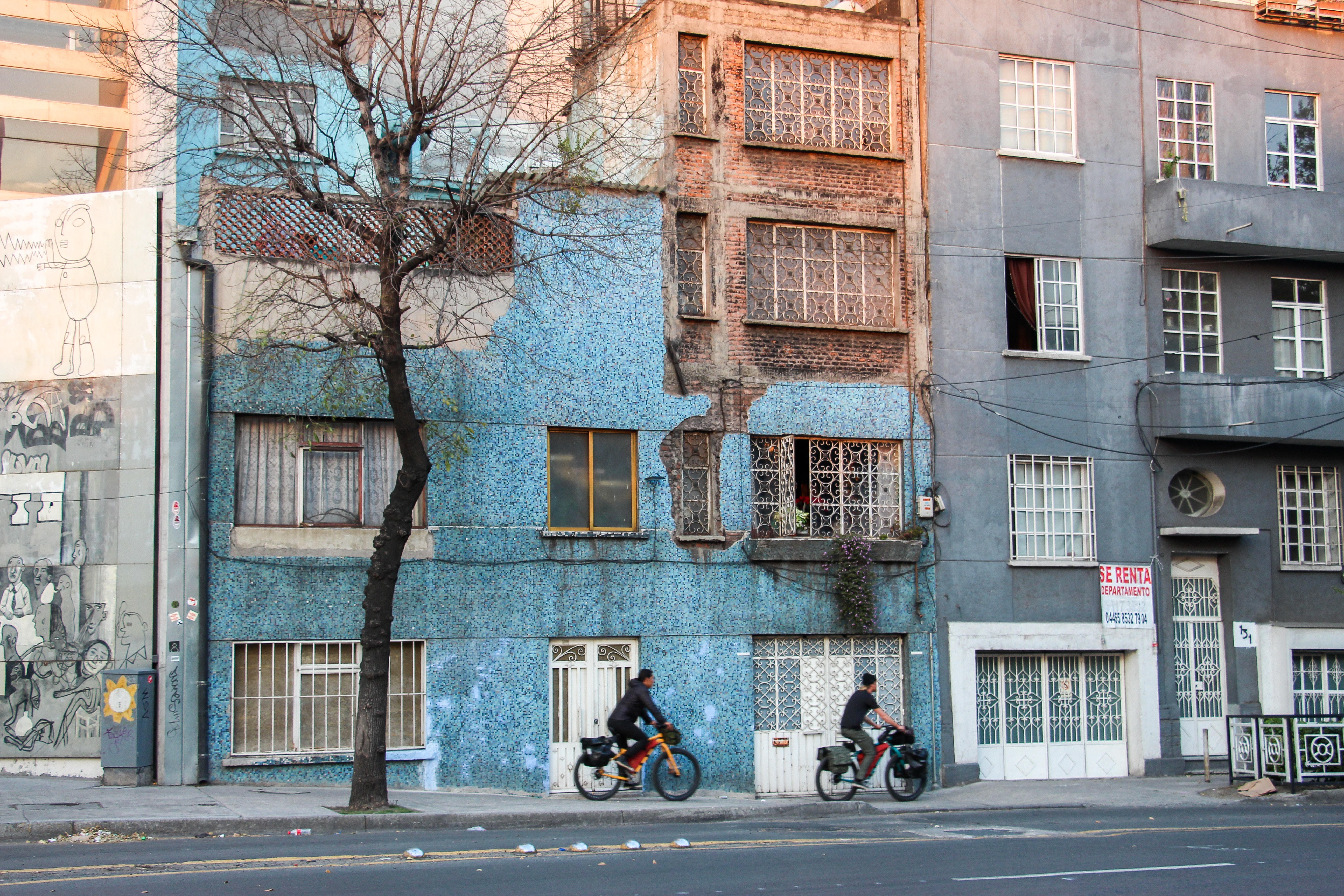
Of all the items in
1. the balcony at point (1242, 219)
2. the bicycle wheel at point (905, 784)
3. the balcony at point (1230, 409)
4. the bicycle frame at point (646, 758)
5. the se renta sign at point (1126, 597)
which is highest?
the balcony at point (1242, 219)

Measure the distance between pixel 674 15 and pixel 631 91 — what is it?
1.41 meters

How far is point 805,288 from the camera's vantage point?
2045 cm

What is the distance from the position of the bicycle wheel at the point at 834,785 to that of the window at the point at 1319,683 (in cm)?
846

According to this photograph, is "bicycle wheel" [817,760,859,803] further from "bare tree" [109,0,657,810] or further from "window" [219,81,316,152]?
"window" [219,81,316,152]

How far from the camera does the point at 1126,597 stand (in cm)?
2125

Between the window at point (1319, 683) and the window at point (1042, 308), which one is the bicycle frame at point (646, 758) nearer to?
the window at point (1042, 308)

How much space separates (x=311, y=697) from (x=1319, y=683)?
52.7 ft

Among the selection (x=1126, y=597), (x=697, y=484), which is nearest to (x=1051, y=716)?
(x=1126, y=597)

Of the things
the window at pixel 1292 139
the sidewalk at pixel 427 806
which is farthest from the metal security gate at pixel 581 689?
the window at pixel 1292 139

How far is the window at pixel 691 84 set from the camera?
20.0m

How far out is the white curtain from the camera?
17219mm

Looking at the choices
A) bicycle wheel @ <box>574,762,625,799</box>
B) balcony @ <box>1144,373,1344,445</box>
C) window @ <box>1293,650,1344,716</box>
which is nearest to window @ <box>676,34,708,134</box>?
balcony @ <box>1144,373,1344,445</box>

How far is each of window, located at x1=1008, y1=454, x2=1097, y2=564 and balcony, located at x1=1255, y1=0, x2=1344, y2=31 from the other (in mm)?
8412

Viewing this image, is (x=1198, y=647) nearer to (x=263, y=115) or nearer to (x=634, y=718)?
(x=634, y=718)
